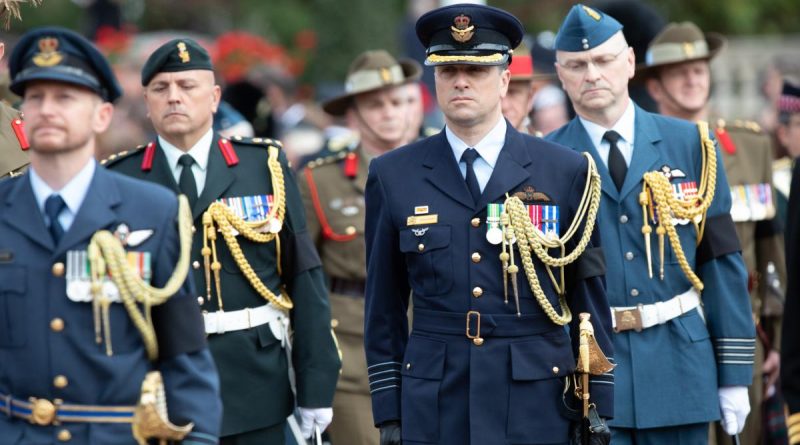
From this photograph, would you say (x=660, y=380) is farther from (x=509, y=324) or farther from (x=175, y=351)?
(x=175, y=351)

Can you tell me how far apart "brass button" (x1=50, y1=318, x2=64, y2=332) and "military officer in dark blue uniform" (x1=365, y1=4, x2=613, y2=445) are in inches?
64.2

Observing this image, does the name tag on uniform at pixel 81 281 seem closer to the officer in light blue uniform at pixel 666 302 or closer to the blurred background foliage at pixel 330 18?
the officer in light blue uniform at pixel 666 302

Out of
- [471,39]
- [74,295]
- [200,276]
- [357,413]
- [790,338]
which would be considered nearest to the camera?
[74,295]

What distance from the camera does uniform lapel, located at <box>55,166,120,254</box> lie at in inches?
217

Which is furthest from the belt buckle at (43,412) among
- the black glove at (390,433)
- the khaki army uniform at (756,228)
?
the khaki army uniform at (756,228)

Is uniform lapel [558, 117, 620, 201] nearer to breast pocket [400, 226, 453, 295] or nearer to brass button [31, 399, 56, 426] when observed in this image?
breast pocket [400, 226, 453, 295]

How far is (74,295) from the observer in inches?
215

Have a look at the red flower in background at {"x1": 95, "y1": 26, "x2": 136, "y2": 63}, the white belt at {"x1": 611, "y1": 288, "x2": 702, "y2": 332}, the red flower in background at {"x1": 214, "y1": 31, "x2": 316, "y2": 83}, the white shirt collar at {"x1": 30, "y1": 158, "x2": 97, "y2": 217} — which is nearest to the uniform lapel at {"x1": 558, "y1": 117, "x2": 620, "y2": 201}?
the white belt at {"x1": 611, "y1": 288, "x2": 702, "y2": 332}

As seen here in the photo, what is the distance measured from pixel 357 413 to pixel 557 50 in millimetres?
2541

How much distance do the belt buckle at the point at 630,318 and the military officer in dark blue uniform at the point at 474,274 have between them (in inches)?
27.3

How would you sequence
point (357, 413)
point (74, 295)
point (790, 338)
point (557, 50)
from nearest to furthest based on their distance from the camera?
point (74, 295)
point (790, 338)
point (557, 50)
point (357, 413)

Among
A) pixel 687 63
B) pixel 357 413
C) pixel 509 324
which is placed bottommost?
pixel 357 413

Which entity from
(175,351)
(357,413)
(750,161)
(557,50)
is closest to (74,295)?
(175,351)

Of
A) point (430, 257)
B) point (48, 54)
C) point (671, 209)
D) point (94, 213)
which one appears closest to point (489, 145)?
point (430, 257)
